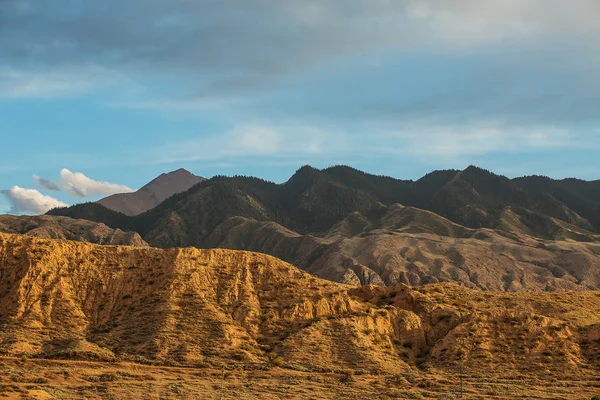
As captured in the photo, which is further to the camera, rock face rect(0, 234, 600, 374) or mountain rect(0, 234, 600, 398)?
rock face rect(0, 234, 600, 374)

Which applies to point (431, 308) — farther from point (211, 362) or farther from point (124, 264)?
point (124, 264)

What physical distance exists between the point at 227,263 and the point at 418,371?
861 inches

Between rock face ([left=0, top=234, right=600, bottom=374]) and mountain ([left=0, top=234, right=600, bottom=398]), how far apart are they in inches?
5.3

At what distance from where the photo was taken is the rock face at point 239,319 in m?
52.4

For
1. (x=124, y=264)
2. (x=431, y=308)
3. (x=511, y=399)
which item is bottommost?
(x=511, y=399)

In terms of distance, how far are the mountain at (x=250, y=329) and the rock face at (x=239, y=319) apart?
134mm

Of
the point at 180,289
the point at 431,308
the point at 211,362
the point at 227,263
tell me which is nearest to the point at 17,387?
the point at 211,362

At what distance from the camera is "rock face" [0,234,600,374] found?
172 feet

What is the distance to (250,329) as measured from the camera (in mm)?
56469

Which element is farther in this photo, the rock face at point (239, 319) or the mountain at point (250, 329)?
the rock face at point (239, 319)

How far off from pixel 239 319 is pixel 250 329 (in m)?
1.57

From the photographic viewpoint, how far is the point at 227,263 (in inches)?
2515

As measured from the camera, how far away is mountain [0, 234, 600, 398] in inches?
1911

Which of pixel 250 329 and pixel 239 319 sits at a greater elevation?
pixel 239 319
